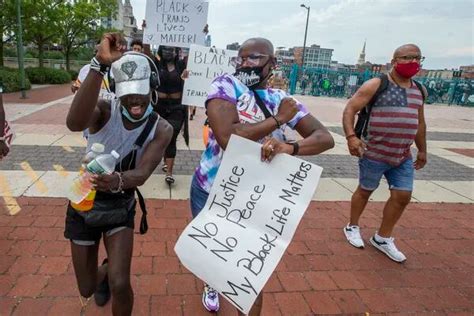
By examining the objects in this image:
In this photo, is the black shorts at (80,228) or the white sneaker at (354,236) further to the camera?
the white sneaker at (354,236)

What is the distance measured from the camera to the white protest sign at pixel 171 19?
508cm

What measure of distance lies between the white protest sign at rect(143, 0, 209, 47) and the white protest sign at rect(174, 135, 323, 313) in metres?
3.59

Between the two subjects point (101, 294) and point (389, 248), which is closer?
point (101, 294)

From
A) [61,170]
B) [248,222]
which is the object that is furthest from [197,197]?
[61,170]

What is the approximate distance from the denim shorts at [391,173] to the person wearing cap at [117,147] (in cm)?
A: 226

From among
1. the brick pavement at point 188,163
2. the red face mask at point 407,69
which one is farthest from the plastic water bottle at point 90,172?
the brick pavement at point 188,163

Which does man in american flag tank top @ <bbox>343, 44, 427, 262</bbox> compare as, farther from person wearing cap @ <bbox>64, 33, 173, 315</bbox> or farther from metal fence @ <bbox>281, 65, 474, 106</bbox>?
metal fence @ <bbox>281, 65, 474, 106</bbox>

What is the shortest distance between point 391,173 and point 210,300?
7.10 feet

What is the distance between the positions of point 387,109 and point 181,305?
248cm

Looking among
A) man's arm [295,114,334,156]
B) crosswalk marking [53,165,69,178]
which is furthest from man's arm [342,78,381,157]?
crosswalk marking [53,165,69,178]

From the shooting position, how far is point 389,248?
3.73m

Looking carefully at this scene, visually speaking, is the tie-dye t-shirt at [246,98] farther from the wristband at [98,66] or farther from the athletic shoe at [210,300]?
the athletic shoe at [210,300]

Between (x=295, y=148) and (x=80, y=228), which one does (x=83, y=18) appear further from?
(x=295, y=148)

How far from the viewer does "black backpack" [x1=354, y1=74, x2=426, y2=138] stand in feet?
11.5
